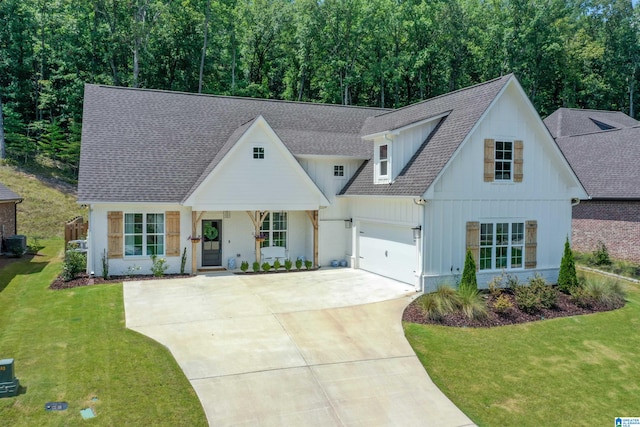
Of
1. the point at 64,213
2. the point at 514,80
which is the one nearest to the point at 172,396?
the point at 514,80

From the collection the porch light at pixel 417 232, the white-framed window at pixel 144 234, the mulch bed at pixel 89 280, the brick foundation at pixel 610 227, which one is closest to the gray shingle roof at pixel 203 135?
the white-framed window at pixel 144 234

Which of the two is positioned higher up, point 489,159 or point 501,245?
point 489,159

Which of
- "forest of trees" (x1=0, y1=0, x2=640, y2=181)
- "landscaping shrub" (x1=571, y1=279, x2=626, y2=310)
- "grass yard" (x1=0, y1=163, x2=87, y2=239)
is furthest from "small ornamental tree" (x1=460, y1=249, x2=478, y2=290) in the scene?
"forest of trees" (x1=0, y1=0, x2=640, y2=181)

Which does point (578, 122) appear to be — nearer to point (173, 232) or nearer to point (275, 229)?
point (275, 229)

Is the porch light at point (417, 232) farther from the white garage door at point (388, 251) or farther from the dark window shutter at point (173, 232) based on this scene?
the dark window shutter at point (173, 232)

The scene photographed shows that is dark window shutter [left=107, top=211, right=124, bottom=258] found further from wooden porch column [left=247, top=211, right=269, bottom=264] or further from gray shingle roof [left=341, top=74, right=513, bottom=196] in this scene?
gray shingle roof [left=341, top=74, right=513, bottom=196]

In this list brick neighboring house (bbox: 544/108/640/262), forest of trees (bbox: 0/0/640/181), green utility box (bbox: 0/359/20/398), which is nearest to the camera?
green utility box (bbox: 0/359/20/398)

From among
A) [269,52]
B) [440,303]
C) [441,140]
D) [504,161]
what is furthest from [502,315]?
[269,52]
